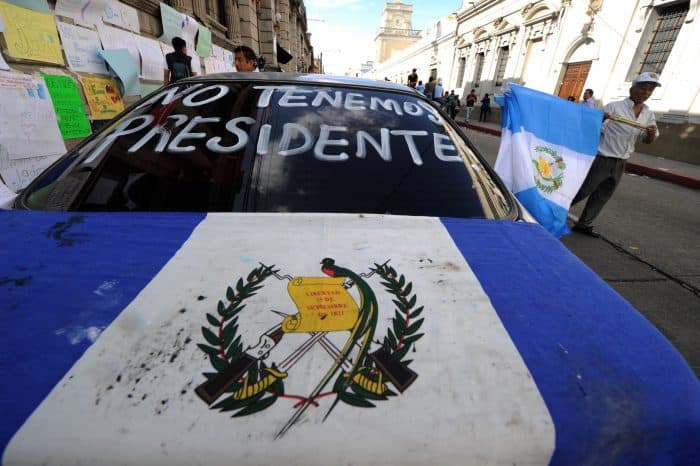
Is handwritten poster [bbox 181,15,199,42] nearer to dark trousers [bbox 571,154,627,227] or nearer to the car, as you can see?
the car

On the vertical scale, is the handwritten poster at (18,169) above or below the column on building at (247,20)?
below

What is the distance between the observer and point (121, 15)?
16.2 feet

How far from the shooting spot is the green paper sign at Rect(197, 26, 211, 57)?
25.3ft

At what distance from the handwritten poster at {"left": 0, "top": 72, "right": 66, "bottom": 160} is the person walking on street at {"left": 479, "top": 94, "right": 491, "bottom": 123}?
20082 mm

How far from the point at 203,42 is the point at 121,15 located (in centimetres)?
332

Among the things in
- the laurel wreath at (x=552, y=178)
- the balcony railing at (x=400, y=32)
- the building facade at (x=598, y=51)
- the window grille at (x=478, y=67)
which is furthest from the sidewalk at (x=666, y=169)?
the balcony railing at (x=400, y=32)

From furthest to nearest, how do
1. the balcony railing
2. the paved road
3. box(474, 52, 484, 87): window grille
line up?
the balcony railing, box(474, 52, 484, 87): window grille, the paved road

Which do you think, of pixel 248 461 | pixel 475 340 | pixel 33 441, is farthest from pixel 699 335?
pixel 33 441

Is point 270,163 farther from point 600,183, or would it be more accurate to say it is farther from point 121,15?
point 121,15

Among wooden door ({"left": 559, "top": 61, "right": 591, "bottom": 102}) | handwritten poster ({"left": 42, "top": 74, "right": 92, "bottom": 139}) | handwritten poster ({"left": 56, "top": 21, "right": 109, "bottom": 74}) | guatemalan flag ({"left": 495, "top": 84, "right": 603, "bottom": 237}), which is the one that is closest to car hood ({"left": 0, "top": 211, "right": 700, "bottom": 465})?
guatemalan flag ({"left": 495, "top": 84, "right": 603, "bottom": 237})

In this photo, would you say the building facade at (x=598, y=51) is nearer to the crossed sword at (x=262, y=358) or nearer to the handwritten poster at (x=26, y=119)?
the crossed sword at (x=262, y=358)

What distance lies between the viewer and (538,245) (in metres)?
1.17

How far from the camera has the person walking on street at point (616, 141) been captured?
3.60 m

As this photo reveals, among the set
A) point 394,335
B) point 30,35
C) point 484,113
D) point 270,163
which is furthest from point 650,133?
point 484,113
